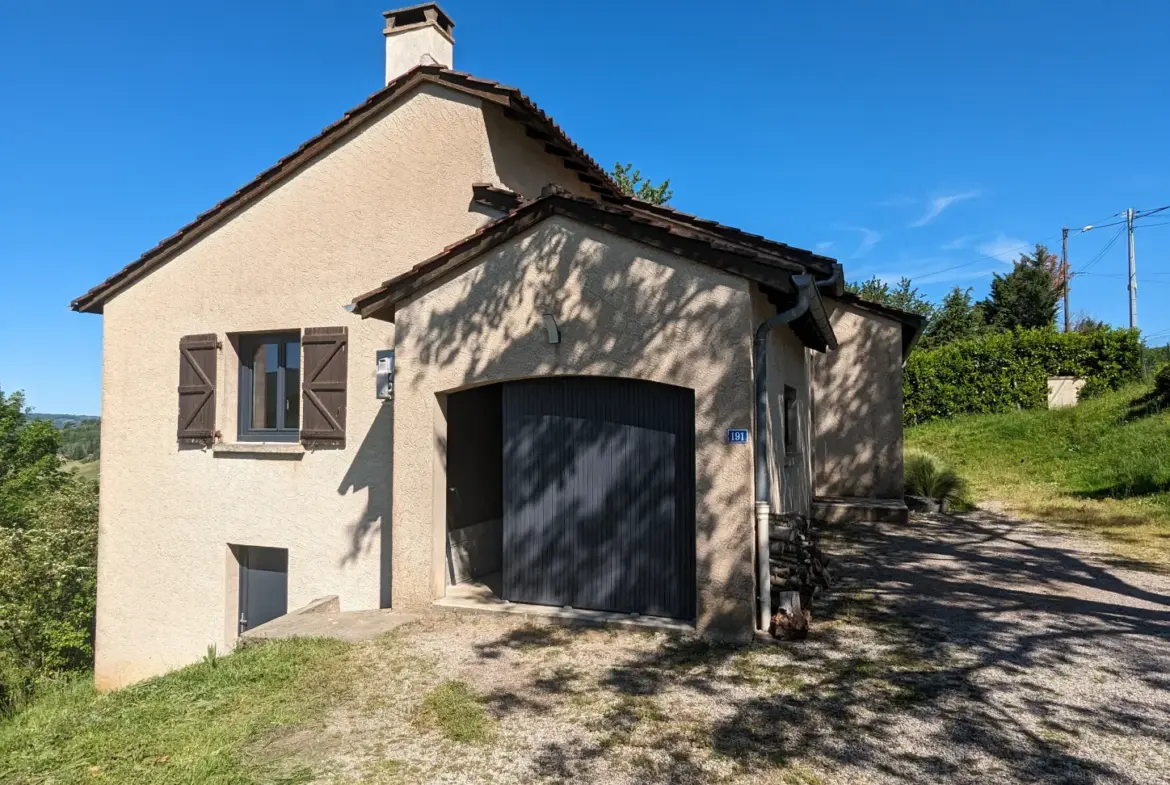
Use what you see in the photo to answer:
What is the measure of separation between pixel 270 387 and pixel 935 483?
11919 millimetres

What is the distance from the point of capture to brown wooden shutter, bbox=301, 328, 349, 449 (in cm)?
879

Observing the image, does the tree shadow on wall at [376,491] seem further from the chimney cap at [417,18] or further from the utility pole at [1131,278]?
the utility pole at [1131,278]

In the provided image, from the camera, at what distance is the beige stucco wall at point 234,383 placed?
8633 millimetres

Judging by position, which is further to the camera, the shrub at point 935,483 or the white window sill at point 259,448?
the shrub at point 935,483

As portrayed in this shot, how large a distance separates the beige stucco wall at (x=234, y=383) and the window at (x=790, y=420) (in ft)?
14.9

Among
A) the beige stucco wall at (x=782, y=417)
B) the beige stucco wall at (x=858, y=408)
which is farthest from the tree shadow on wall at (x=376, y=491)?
the beige stucco wall at (x=858, y=408)

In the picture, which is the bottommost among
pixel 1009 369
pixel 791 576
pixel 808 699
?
pixel 808 699

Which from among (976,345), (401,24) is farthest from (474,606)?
(976,345)

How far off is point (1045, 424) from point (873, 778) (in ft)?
55.1

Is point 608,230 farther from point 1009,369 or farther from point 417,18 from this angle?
point 1009,369

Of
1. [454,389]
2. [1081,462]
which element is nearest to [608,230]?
[454,389]

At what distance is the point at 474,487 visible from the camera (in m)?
8.40

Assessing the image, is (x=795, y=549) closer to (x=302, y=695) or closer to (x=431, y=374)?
(x=431, y=374)

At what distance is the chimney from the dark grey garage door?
19.6 ft
